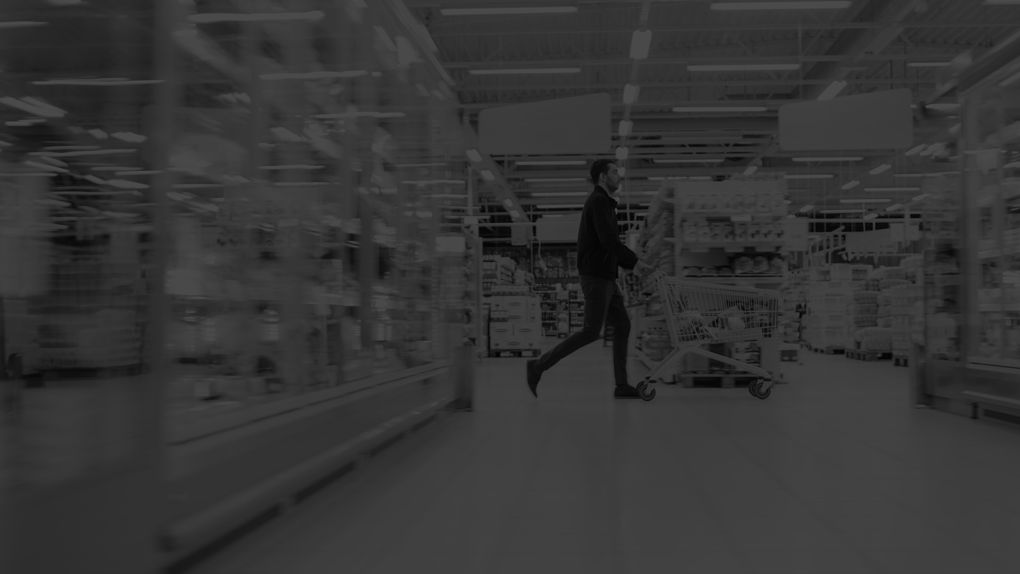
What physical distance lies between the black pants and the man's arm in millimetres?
224

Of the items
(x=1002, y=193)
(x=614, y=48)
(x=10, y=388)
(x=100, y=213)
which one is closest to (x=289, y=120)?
(x=100, y=213)

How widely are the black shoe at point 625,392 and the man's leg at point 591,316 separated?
474 millimetres

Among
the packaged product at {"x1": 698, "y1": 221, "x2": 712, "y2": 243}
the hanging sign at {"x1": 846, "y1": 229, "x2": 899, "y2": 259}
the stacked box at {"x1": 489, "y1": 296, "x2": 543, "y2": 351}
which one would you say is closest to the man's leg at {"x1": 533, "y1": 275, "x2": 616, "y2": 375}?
the packaged product at {"x1": 698, "y1": 221, "x2": 712, "y2": 243}

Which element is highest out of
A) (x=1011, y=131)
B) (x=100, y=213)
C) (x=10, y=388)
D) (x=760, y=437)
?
(x=1011, y=131)

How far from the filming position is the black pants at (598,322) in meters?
6.21

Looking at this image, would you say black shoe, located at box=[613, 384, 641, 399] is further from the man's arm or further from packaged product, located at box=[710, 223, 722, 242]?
packaged product, located at box=[710, 223, 722, 242]

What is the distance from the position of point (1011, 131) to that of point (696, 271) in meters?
3.00

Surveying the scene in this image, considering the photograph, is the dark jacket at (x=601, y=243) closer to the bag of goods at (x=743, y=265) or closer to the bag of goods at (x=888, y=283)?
the bag of goods at (x=743, y=265)

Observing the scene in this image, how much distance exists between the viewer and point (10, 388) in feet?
7.92

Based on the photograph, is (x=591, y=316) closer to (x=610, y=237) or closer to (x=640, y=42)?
(x=610, y=237)

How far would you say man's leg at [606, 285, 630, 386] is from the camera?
6434 millimetres

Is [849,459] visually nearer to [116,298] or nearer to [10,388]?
[116,298]

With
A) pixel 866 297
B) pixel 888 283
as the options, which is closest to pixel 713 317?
pixel 888 283

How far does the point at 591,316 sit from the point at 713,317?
111 cm
